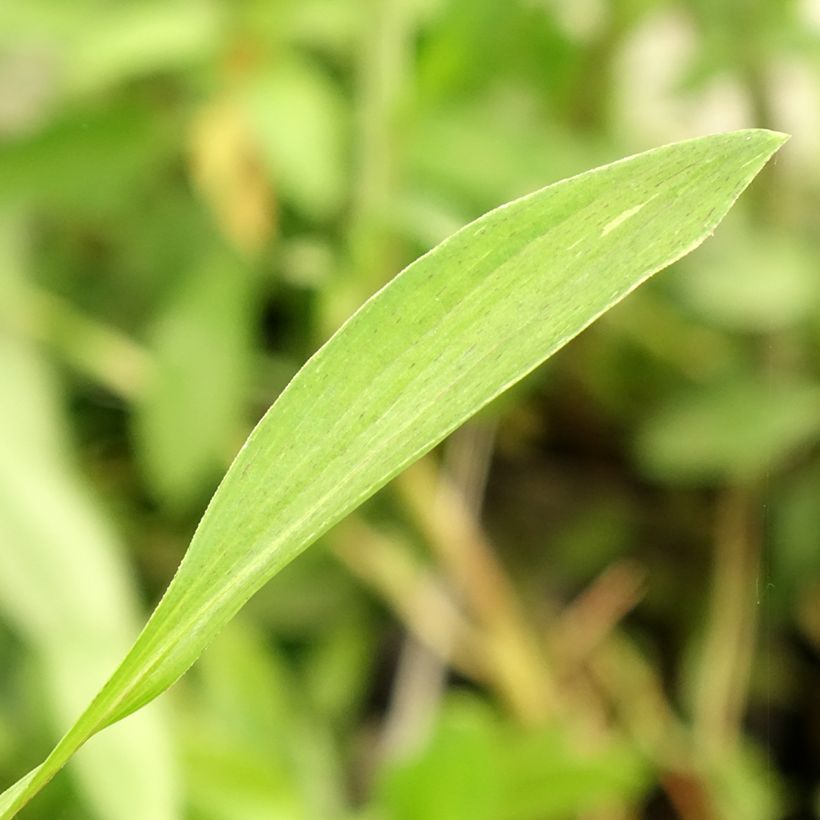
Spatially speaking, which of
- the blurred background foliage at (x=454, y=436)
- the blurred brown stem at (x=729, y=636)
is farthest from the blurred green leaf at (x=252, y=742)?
the blurred brown stem at (x=729, y=636)

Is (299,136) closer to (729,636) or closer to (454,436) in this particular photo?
(454,436)

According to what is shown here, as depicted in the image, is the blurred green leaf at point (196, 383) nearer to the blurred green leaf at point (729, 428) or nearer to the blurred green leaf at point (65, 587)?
the blurred green leaf at point (65, 587)

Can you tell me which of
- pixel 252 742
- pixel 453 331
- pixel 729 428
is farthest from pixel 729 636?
pixel 453 331

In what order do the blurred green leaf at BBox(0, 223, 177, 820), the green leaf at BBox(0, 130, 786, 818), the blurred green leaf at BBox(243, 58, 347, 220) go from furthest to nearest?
the blurred green leaf at BBox(243, 58, 347, 220) → the blurred green leaf at BBox(0, 223, 177, 820) → the green leaf at BBox(0, 130, 786, 818)

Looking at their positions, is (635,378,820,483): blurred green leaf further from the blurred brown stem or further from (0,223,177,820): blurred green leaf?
(0,223,177,820): blurred green leaf

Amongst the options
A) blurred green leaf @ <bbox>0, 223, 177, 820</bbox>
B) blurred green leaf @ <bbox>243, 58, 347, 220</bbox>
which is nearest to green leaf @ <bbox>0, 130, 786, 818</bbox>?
blurred green leaf @ <bbox>0, 223, 177, 820</bbox>

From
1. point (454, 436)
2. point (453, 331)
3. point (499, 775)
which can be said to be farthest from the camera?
point (454, 436)
